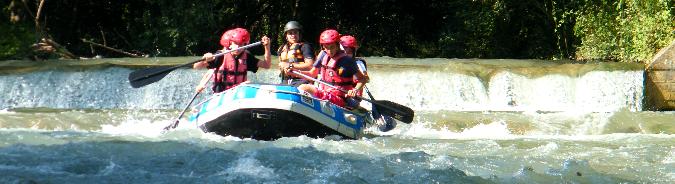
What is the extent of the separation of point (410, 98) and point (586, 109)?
85.3 inches

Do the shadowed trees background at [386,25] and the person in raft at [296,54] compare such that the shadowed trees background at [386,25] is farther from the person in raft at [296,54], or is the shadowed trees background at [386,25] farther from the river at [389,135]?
the person in raft at [296,54]

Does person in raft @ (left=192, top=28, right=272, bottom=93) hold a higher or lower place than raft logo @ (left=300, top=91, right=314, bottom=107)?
higher

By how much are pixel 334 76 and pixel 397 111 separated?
0.62 m

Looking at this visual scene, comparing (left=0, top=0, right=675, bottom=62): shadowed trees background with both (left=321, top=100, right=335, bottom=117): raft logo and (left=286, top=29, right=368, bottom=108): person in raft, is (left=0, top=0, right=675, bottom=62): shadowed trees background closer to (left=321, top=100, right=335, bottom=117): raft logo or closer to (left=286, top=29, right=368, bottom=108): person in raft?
(left=286, top=29, right=368, bottom=108): person in raft

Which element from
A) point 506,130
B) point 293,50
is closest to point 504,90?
point 506,130

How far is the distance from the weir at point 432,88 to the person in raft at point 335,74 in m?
3.70

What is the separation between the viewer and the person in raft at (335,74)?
29.2ft

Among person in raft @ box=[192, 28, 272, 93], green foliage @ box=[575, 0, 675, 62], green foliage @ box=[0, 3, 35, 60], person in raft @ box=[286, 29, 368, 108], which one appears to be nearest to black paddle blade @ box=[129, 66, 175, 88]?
person in raft @ box=[192, 28, 272, 93]

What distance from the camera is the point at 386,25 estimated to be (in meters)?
21.6

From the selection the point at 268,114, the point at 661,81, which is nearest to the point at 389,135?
the point at 268,114

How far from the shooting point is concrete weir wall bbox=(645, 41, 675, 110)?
12930 mm

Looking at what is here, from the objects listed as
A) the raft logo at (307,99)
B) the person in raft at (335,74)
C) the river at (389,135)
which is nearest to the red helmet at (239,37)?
the person in raft at (335,74)

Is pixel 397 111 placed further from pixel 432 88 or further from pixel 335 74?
pixel 432 88

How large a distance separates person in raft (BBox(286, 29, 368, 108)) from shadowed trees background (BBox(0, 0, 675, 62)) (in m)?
7.09
